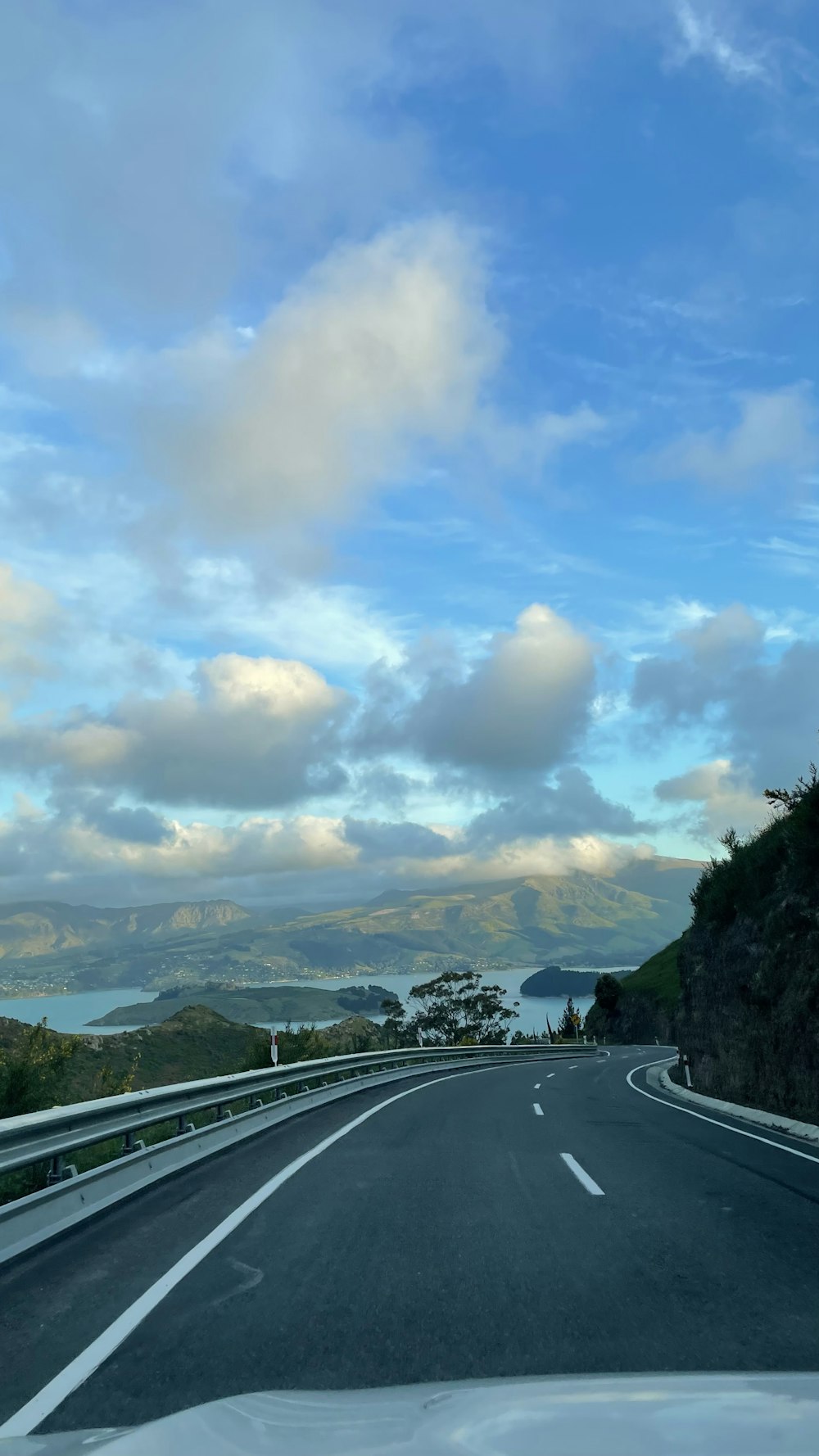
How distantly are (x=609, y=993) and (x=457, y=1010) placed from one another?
30.1 meters

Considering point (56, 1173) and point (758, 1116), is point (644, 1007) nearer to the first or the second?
point (758, 1116)

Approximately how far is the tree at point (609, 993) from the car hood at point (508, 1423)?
12052cm

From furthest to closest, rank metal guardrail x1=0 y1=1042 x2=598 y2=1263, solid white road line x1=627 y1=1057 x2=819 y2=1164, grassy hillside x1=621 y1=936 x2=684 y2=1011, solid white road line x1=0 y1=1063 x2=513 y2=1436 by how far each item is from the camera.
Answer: grassy hillside x1=621 y1=936 x2=684 y2=1011 → solid white road line x1=627 y1=1057 x2=819 y2=1164 → metal guardrail x1=0 y1=1042 x2=598 y2=1263 → solid white road line x1=0 y1=1063 x2=513 y2=1436

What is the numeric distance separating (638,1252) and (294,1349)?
10.1 feet

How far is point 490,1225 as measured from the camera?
763 cm

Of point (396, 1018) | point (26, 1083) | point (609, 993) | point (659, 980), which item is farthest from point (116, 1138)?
point (609, 993)

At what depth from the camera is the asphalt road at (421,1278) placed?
175 inches

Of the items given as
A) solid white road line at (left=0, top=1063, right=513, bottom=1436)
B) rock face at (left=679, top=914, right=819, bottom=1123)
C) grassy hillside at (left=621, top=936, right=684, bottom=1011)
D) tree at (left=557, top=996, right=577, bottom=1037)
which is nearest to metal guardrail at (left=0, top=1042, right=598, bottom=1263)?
solid white road line at (left=0, top=1063, right=513, bottom=1436)

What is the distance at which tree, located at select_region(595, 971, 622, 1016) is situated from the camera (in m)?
118

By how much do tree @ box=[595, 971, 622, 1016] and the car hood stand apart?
395ft

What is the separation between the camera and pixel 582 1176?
10.1m

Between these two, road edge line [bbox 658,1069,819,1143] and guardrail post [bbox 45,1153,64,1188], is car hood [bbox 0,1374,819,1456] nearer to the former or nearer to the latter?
guardrail post [bbox 45,1153,64,1188]

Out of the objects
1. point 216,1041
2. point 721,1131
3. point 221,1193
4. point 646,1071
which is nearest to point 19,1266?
point 221,1193

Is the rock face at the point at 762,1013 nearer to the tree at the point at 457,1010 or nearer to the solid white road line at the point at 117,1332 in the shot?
the solid white road line at the point at 117,1332
